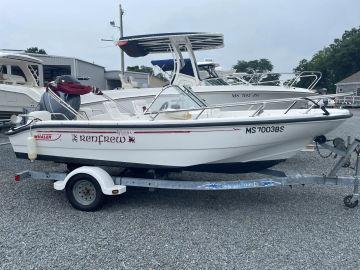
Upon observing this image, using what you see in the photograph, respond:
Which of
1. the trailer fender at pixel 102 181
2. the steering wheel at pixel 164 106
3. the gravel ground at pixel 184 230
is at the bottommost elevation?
the gravel ground at pixel 184 230

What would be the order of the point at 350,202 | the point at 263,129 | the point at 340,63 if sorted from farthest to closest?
the point at 340,63, the point at 350,202, the point at 263,129

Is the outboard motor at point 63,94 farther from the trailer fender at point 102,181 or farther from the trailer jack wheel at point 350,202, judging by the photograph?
the trailer jack wheel at point 350,202

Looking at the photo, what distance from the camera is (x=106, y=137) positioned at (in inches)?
179

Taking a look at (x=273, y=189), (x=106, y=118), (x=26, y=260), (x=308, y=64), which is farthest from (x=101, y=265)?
(x=308, y=64)

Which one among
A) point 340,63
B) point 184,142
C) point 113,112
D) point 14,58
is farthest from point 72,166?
point 340,63

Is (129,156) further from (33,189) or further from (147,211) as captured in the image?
(33,189)

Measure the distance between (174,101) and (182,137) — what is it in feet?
2.70

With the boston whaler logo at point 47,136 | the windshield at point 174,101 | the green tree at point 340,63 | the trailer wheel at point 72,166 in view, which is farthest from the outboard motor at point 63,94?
the green tree at point 340,63

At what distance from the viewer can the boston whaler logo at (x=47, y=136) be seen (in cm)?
477

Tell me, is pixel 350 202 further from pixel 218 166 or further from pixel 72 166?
pixel 72 166

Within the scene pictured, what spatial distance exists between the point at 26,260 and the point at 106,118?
8.27 feet

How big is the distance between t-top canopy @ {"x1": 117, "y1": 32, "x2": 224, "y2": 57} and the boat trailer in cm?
531

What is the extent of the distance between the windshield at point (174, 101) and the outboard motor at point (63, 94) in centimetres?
120

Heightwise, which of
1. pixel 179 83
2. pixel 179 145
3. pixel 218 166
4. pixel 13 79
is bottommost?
pixel 218 166
